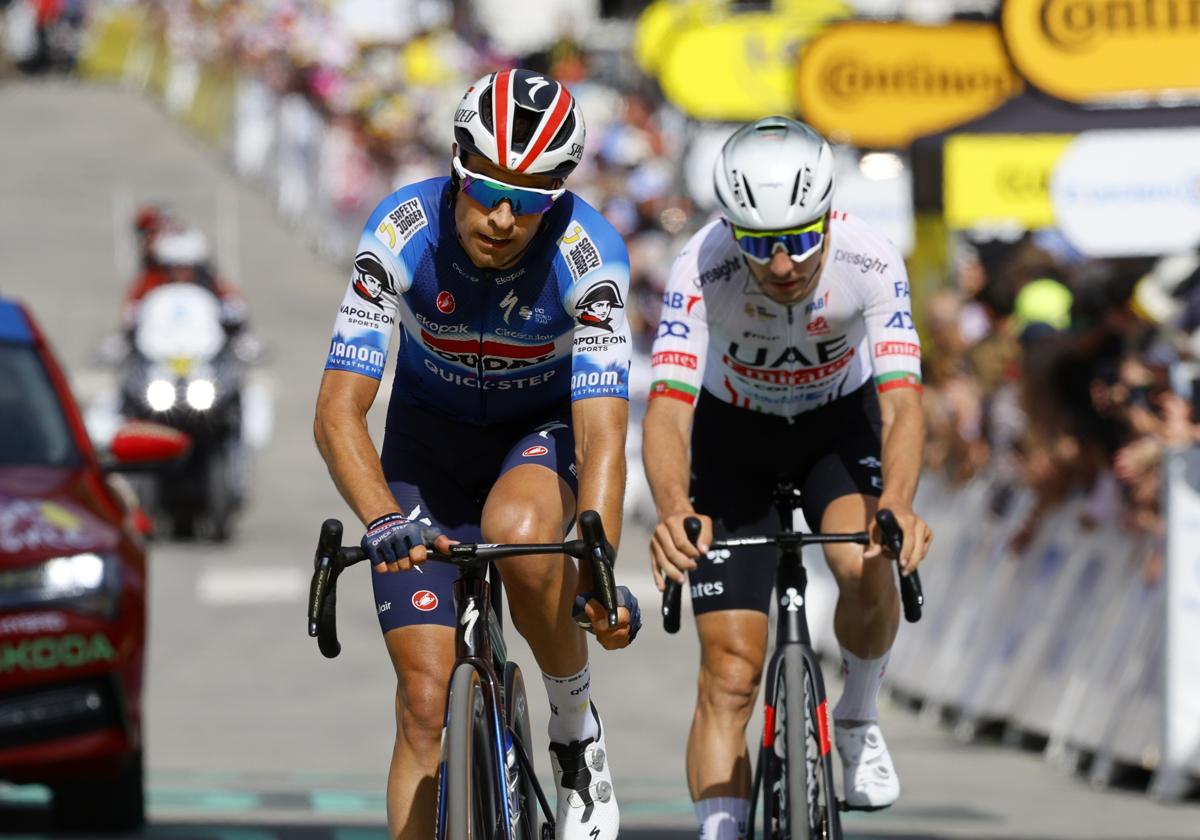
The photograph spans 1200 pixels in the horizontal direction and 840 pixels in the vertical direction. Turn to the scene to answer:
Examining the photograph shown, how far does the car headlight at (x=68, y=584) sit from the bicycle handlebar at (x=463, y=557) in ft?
10.0

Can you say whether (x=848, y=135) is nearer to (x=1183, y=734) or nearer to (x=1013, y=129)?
(x=1013, y=129)

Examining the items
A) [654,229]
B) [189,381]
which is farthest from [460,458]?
[654,229]

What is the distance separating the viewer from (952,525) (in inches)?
572

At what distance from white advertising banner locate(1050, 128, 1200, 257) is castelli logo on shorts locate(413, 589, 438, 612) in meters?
6.64

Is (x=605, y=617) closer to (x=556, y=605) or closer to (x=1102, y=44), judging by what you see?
(x=556, y=605)

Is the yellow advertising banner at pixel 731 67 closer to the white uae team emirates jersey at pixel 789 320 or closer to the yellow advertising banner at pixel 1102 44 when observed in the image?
the yellow advertising banner at pixel 1102 44

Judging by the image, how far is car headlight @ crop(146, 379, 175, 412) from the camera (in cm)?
1895

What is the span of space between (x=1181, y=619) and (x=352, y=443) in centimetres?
561

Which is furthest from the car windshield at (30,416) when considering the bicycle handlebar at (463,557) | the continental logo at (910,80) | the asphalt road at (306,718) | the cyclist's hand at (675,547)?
the continental logo at (910,80)

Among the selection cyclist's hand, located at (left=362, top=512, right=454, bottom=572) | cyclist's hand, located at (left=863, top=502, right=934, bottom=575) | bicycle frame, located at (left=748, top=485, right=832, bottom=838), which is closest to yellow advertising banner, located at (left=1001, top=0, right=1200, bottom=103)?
bicycle frame, located at (left=748, top=485, right=832, bottom=838)

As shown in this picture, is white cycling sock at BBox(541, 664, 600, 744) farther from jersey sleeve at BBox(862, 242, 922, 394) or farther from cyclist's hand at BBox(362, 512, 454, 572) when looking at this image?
jersey sleeve at BBox(862, 242, 922, 394)

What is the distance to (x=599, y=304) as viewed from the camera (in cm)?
650

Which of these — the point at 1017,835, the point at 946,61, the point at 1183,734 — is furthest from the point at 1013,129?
the point at 1017,835

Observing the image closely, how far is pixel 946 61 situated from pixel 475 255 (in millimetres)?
9390
